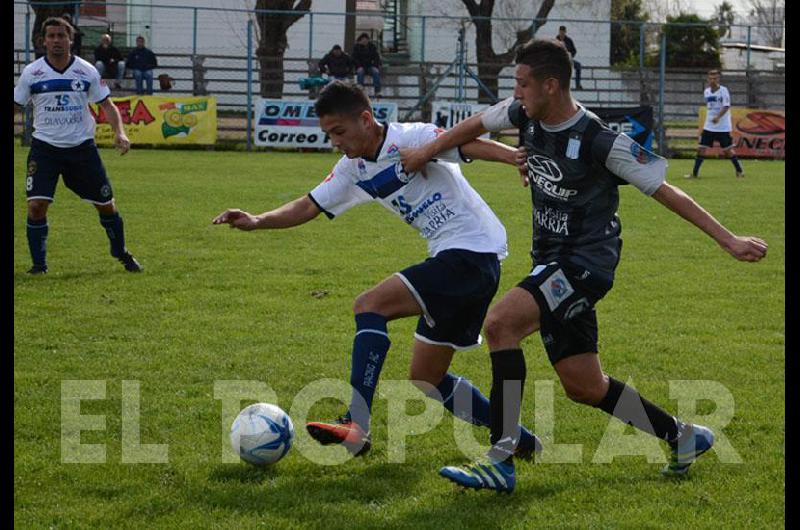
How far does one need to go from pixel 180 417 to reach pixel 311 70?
23.4 meters

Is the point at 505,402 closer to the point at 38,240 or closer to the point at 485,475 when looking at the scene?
the point at 485,475

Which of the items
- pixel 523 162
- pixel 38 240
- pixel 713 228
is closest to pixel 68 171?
pixel 38 240

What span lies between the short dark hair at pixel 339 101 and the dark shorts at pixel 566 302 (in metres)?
1.17

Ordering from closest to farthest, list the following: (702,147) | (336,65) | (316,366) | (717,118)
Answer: (316,366) < (702,147) < (717,118) < (336,65)

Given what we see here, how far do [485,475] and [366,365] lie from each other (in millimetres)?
808

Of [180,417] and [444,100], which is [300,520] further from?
[444,100]

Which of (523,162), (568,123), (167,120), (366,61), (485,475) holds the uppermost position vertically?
(366,61)

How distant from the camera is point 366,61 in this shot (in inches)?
1077

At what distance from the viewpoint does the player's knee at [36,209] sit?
10.0m

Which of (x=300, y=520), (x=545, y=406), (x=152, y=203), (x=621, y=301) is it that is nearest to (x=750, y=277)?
(x=621, y=301)

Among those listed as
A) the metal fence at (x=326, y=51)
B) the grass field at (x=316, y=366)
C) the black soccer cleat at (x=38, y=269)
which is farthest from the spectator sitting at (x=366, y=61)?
the black soccer cleat at (x=38, y=269)

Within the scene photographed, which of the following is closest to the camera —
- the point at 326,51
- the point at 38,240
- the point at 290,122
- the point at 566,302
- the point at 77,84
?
the point at 566,302

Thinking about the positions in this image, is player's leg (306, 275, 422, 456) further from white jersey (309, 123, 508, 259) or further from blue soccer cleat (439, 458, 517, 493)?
blue soccer cleat (439, 458, 517, 493)

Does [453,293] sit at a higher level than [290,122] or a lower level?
lower
